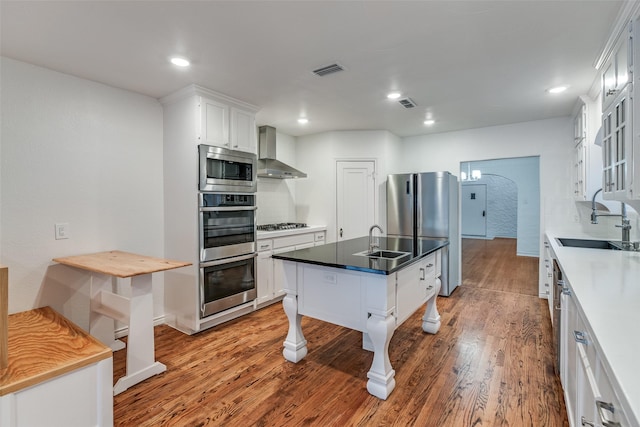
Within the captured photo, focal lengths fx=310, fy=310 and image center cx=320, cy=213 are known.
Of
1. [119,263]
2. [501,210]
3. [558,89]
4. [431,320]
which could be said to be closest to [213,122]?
[119,263]

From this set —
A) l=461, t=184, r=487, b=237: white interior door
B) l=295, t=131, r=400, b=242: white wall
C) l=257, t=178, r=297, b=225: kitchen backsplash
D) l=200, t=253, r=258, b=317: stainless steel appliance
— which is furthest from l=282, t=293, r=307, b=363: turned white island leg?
l=461, t=184, r=487, b=237: white interior door

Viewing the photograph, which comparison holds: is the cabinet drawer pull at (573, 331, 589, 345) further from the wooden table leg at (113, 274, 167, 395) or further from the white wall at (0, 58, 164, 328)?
the white wall at (0, 58, 164, 328)

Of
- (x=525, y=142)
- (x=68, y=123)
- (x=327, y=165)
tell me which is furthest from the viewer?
(x=327, y=165)

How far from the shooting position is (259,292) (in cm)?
366

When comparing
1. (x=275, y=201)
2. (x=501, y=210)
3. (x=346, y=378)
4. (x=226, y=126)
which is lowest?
(x=346, y=378)

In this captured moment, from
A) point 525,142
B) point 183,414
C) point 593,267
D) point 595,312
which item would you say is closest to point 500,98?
point 525,142

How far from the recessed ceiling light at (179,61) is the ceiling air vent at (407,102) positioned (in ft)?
7.02

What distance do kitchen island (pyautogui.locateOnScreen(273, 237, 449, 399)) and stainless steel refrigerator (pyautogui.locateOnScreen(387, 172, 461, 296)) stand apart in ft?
5.27

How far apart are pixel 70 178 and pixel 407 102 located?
11.0 feet

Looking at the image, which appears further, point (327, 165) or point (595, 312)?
point (327, 165)

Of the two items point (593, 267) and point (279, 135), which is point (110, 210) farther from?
point (593, 267)

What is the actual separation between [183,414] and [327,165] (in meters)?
3.64

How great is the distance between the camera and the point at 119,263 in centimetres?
237

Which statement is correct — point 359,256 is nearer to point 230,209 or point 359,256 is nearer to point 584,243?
point 230,209
